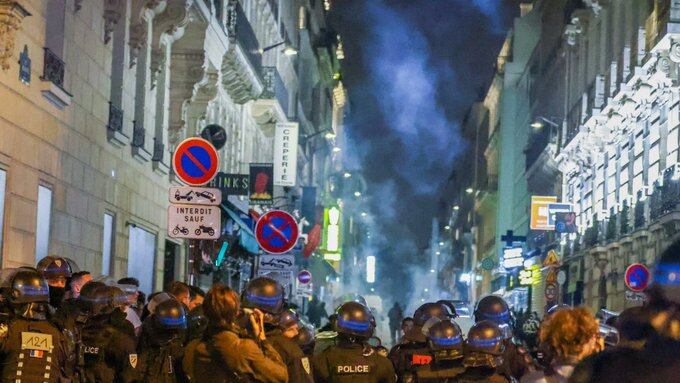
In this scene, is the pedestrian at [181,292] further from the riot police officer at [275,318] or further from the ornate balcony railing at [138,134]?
the ornate balcony railing at [138,134]

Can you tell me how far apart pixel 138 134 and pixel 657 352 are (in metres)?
20.5

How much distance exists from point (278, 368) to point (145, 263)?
1847 cm

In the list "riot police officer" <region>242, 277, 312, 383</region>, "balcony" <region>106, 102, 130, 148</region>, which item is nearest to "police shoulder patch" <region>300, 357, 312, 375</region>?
"riot police officer" <region>242, 277, 312, 383</region>

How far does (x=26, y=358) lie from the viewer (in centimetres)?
859

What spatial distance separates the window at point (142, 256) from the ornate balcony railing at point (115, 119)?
260cm

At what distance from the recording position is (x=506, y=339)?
10875mm

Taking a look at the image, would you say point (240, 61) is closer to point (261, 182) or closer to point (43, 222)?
point (261, 182)

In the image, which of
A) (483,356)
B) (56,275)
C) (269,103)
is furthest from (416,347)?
(269,103)

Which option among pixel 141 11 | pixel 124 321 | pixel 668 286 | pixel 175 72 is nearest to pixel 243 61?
pixel 175 72

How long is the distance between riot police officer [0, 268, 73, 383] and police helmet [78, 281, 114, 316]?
1.72m

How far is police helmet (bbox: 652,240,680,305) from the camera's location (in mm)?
3908

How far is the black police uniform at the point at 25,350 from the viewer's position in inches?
337

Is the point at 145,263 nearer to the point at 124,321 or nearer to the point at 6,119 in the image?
the point at 6,119

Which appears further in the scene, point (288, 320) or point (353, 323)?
point (288, 320)
